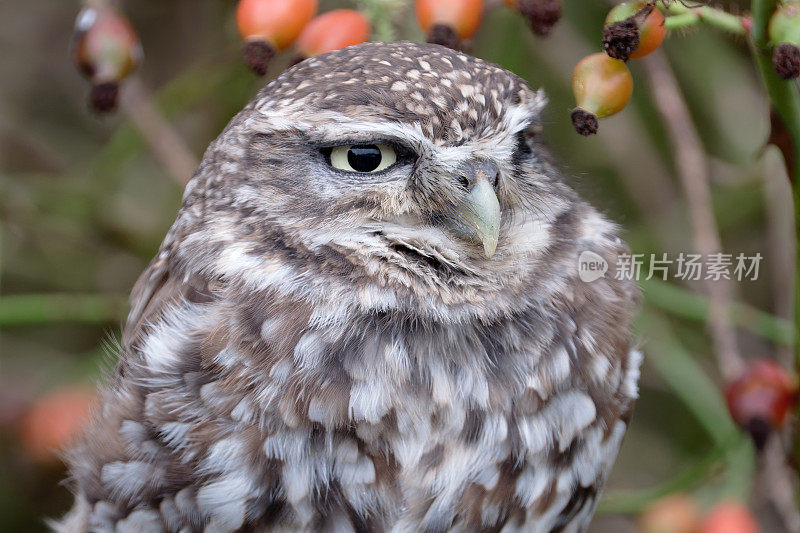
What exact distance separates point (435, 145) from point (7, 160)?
2053 millimetres

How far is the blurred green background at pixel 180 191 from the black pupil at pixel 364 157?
1.78 feet

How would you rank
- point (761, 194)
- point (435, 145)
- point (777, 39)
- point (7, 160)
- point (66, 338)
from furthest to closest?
point (66, 338), point (7, 160), point (761, 194), point (435, 145), point (777, 39)

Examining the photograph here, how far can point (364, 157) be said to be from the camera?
5.17 feet

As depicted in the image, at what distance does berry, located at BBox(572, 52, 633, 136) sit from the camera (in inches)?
55.8

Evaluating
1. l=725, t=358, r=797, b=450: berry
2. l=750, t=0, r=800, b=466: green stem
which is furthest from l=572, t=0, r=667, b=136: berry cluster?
l=725, t=358, r=797, b=450: berry

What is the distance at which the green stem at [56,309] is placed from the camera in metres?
2.32

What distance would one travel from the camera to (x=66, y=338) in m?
3.79

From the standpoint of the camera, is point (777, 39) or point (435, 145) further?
point (435, 145)

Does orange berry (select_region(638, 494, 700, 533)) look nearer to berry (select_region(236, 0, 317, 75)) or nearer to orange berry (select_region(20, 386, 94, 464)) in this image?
berry (select_region(236, 0, 317, 75))

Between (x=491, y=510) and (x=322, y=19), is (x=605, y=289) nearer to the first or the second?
(x=491, y=510)

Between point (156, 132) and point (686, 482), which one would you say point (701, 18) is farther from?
point (156, 132)

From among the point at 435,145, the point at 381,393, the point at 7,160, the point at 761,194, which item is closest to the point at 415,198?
the point at 435,145

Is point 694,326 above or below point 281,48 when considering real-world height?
below

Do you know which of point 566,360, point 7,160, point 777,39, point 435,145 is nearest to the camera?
point 777,39
